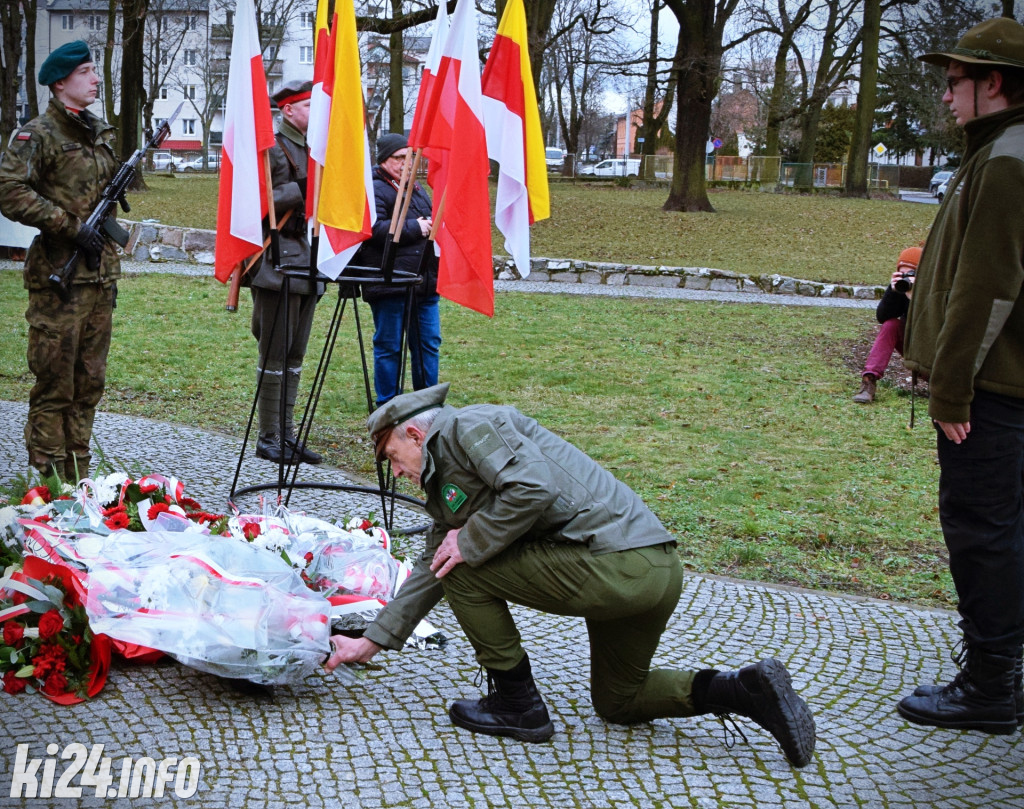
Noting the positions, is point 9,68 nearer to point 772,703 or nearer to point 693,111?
point 693,111

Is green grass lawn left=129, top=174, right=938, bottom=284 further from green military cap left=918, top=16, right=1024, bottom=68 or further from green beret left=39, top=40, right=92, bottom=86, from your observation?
green military cap left=918, top=16, right=1024, bottom=68

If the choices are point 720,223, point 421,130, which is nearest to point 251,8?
point 421,130

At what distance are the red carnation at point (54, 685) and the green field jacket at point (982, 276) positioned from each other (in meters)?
2.86

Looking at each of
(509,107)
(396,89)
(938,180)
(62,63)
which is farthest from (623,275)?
(938,180)

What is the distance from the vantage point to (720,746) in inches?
142

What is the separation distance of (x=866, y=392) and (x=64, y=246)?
6359 mm

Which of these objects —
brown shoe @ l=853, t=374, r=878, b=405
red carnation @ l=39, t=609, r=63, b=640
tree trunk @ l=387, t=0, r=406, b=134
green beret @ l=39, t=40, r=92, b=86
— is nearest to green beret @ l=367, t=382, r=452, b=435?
Result: red carnation @ l=39, t=609, r=63, b=640

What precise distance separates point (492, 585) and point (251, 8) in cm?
315

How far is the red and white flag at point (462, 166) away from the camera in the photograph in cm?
504

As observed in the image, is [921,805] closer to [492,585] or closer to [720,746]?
[720,746]

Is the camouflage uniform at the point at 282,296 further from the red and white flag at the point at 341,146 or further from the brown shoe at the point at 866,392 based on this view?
the brown shoe at the point at 866,392

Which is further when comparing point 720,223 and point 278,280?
point 720,223

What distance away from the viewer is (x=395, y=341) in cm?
707

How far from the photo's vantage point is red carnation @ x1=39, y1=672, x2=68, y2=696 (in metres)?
3.60
